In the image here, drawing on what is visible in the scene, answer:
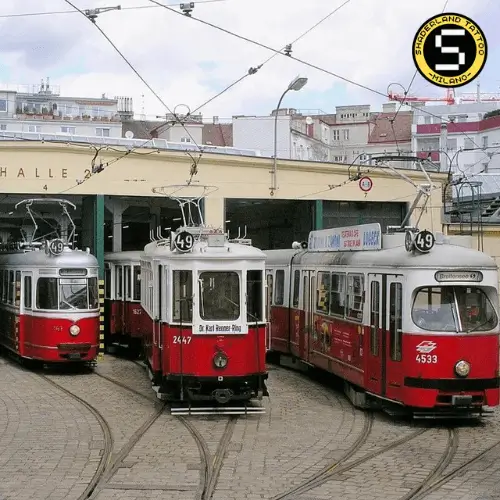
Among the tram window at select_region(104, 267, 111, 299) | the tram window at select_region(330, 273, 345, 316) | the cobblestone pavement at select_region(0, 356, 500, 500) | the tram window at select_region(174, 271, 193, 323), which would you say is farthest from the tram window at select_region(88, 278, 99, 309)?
the tram window at select_region(174, 271, 193, 323)

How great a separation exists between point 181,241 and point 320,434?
359 centimetres

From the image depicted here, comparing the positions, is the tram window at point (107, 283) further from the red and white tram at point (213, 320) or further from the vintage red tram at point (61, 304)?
the red and white tram at point (213, 320)

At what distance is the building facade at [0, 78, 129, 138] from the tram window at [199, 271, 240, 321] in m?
44.5

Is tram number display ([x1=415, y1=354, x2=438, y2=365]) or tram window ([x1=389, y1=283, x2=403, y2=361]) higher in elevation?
tram window ([x1=389, y1=283, x2=403, y2=361])

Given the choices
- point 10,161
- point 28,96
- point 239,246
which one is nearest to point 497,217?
point 10,161

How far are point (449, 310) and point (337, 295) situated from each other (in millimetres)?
3477

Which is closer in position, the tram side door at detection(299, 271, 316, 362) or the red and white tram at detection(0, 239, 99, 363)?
the tram side door at detection(299, 271, 316, 362)

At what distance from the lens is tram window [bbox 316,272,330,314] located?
17.6 meters

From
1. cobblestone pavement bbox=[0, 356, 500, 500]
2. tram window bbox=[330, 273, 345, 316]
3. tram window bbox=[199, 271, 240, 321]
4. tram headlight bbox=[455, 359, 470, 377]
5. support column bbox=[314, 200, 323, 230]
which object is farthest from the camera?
support column bbox=[314, 200, 323, 230]

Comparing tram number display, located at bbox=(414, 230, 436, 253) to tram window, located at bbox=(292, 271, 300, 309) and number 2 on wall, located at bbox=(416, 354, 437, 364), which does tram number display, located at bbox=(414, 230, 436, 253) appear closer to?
number 2 on wall, located at bbox=(416, 354, 437, 364)

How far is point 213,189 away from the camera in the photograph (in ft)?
97.7

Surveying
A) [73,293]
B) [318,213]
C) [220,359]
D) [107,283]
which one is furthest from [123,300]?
[220,359]

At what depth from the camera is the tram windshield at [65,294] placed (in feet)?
67.9

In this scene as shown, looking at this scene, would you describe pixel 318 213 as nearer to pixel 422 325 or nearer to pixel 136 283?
pixel 136 283
